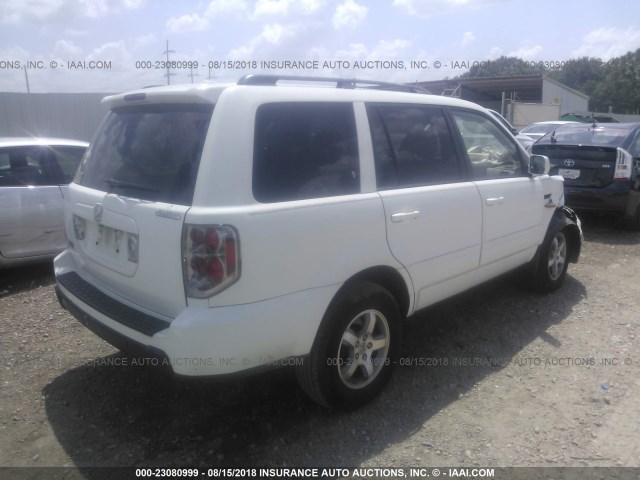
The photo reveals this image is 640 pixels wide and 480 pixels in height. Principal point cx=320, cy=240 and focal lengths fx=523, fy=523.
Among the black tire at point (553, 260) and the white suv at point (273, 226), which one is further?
the black tire at point (553, 260)

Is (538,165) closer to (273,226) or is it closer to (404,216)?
(404,216)

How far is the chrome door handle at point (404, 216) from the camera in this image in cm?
307

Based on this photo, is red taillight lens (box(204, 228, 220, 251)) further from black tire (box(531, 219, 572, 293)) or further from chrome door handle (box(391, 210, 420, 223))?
black tire (box(531, 219, 572, 293))

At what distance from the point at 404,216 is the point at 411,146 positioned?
21.0 inches

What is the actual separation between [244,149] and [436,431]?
6.29 feet

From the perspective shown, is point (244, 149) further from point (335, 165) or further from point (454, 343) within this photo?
point (454, 343)

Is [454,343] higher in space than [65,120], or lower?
lower

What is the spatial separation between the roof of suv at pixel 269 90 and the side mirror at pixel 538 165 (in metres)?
1.24

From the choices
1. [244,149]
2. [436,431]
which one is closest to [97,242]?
[244,149]

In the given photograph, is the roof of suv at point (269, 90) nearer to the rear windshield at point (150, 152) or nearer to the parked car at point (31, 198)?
the rear windshield at point (150, 152)

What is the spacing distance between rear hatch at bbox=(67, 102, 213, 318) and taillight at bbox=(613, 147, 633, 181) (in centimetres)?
661

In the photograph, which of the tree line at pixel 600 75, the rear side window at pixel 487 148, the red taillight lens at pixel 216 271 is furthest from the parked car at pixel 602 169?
the tree line at pixel 600 75

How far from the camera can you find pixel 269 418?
3.11m

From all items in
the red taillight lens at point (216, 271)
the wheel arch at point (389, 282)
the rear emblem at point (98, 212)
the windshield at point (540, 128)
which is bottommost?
the wheel arch at point (389, 282)
